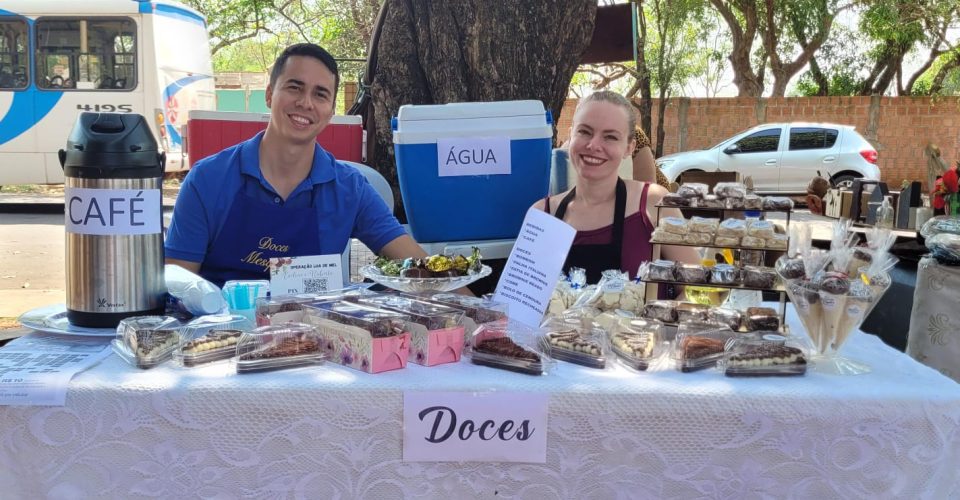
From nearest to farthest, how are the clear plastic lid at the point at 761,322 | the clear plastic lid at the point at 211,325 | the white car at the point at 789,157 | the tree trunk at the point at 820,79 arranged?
the clear plastic lid at the point at 211,325, the clear plastic lid at the point at 761,322, the white car at the point at 789,157, the tree trunk at the point at 820,79

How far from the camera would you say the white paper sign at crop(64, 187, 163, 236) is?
154cm

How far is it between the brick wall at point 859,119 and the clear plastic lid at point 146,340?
52.2 feet

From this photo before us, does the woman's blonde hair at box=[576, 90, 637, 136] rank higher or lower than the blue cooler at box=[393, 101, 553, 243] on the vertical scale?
higher

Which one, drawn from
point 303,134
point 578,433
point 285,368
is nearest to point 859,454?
point 578,433

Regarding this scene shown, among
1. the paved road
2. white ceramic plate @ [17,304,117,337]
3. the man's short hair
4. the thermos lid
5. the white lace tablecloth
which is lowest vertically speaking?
the paved road

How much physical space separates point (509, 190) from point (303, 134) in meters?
0.69

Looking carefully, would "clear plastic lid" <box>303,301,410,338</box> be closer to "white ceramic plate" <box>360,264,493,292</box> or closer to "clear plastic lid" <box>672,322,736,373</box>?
"white ceramic plate" <box>360,264,493,292</box>

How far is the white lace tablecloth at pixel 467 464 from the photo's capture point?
1359 mm

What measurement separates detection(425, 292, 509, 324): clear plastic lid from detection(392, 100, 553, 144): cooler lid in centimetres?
93

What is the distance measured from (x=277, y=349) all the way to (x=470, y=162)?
1.25 m

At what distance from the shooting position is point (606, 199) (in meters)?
2.56

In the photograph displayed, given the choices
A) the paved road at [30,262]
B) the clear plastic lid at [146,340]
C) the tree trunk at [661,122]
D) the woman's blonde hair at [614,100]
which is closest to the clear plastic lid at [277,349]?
the clear plastic lid at [146,340]

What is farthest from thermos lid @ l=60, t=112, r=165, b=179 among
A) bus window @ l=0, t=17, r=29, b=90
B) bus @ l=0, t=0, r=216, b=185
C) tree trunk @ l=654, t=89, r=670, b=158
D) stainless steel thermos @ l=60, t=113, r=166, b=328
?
tree trunk @ l=654, t=89, r=670, b=158

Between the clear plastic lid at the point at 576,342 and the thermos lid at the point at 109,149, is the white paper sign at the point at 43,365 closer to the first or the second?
the thermos lid at the point at 109,149
